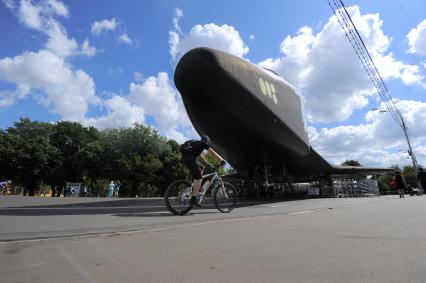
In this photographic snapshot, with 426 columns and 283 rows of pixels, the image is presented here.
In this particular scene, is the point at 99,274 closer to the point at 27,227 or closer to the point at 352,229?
the point at 27,227

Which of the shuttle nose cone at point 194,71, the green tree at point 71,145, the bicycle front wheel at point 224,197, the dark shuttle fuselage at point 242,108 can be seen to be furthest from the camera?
the green tree at point 71,145

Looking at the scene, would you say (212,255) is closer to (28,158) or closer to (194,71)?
(194,71)

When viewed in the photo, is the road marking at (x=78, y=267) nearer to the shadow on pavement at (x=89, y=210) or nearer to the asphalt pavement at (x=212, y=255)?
the asphalt pavement at (x=212, y=255)

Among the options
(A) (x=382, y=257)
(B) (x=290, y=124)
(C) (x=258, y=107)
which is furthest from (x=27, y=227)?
(B) (x=290, y=124)

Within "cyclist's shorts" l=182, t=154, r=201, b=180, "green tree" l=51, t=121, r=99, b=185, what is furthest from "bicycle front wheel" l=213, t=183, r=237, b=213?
"green tree" l=51, t=121, r=99, b=185

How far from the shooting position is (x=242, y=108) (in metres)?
13.5

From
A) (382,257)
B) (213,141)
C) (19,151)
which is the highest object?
(19,151)

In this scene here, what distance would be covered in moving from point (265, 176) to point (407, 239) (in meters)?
14.8

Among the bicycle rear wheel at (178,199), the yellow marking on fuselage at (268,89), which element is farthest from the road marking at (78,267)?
the yellow marking on fuselage at (268,89)

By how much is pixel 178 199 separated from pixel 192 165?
0.78 metres

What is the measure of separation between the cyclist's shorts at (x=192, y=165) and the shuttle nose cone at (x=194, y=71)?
562 centimetres

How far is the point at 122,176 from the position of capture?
5034 cm

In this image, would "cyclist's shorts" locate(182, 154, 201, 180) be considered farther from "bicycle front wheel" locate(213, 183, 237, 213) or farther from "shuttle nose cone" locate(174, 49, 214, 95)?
Answer: "shuttle nose cone" locate(174, 49, 214, 95)

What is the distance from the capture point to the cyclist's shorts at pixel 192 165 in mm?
7289
